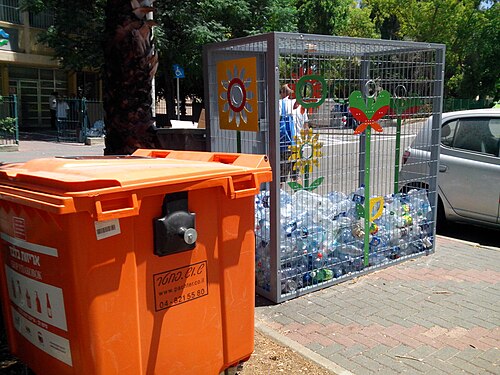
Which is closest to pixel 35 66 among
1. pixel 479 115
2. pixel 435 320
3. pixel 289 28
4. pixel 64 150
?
pixel 64 150

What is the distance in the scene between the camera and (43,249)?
8.33 feet

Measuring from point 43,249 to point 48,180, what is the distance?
1.15ft

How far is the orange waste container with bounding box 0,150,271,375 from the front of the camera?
94.9 inches

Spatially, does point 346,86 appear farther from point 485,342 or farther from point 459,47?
point 459,47

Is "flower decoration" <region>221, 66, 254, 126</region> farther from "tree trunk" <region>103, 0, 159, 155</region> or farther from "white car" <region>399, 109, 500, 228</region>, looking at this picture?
"white car" <region>399, 109, 500, 228</region>

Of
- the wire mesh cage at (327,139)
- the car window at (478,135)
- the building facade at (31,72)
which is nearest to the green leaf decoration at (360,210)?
the wire mesh cage at (327,139)

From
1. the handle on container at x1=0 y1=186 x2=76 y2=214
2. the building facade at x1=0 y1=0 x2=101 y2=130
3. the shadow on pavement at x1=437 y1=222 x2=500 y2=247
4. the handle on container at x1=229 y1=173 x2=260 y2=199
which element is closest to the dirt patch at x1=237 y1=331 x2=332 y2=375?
the handle on container at x1=229 y1=173 x2=260 y2=199

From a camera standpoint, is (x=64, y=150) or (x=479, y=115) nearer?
(x=479, y=115)

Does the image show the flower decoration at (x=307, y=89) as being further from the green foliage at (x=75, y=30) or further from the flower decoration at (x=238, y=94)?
the green foliage at (x=75, y=30)

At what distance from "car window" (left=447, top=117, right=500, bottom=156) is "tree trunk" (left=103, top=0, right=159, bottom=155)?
416cm

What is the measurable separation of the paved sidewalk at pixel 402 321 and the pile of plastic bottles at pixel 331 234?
0.20m

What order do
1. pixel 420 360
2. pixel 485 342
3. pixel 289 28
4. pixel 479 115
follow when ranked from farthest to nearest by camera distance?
pixel 289 28 < pixel 479 115 < pixel 485 342 < pixel 420 360

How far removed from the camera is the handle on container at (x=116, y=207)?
2.34 metres

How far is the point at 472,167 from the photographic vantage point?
6.53 metres
